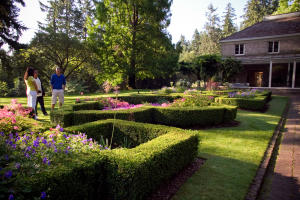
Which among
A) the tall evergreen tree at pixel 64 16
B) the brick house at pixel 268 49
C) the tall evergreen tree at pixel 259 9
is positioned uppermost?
the tall evergreen tree at pixel 259 9

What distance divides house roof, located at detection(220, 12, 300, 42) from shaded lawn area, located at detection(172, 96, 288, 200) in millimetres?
20127

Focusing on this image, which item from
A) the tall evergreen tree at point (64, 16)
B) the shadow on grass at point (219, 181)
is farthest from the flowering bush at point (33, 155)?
the tall evergreen tree at point (64, 16)

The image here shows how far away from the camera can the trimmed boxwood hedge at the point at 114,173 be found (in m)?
2.02

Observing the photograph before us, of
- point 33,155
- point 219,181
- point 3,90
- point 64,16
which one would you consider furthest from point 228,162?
point 64,16

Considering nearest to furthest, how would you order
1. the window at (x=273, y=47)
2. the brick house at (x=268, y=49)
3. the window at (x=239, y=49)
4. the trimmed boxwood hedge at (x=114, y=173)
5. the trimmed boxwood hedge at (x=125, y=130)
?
the trimmed boxwood hedge at (x=114, y=173), the trimmed boxwood hedge at (x=125, y=130), the brick house at (x=268, y=49), the window at (x=273, y=47), the window at (x=239, y=49)

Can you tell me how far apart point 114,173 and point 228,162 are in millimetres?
2679

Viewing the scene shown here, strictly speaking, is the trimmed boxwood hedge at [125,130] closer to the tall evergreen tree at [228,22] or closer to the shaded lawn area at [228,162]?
the shaded lawn area at [228,162]

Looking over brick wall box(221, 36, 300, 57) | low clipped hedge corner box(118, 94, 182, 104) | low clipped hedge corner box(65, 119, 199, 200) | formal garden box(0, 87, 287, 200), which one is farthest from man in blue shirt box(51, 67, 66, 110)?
brick wall box(221, 36, 300, 57)

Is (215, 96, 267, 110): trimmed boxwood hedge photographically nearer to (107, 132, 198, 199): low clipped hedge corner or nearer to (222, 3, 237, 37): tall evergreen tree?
(107, 132, 198, 199): low clipped hedge corner

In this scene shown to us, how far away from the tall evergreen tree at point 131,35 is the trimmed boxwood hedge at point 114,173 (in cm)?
1718

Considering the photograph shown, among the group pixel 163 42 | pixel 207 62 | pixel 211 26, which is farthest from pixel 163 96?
pixel 211 26

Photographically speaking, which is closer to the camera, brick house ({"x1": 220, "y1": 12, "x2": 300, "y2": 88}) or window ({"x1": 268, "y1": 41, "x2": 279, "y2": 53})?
brick house ({"x1": 220, "y1": 12, "x2": 300, "y2": 88})

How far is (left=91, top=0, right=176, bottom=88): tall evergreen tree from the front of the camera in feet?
65.0

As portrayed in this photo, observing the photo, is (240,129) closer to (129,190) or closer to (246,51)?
(129,190)
